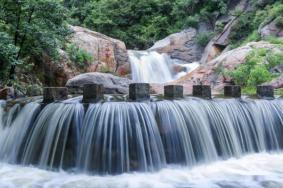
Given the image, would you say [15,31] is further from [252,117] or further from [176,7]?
[176,7]

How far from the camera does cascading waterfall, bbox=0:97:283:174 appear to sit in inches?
297

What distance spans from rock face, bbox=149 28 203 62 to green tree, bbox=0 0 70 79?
13.2 meters

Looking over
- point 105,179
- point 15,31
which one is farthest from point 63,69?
point 105,179

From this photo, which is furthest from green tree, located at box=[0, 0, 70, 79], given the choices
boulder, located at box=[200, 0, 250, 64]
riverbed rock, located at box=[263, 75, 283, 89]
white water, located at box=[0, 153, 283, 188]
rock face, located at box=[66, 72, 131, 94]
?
boulder, located at box=[200, 0, 250, 64]

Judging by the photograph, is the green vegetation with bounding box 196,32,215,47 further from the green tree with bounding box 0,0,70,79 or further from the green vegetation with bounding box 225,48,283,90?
the green tree with bounding box 0,0,70,79

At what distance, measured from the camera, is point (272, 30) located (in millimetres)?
20578

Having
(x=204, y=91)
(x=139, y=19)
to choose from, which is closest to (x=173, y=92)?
(x=204, y=91)

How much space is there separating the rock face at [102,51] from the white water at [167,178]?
10898mm

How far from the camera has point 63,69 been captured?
53.3ft

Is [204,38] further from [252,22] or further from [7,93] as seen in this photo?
[7,93]

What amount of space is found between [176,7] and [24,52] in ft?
61.0

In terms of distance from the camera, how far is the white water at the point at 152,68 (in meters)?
21.3

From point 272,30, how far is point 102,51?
8.65 m

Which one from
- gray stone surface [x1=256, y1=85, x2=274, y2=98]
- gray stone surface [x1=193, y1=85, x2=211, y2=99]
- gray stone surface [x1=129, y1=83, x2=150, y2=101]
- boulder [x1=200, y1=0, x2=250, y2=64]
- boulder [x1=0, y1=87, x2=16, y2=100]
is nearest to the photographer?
gray stone surface [x1=129, y1=83, x2=150, y2=101]
